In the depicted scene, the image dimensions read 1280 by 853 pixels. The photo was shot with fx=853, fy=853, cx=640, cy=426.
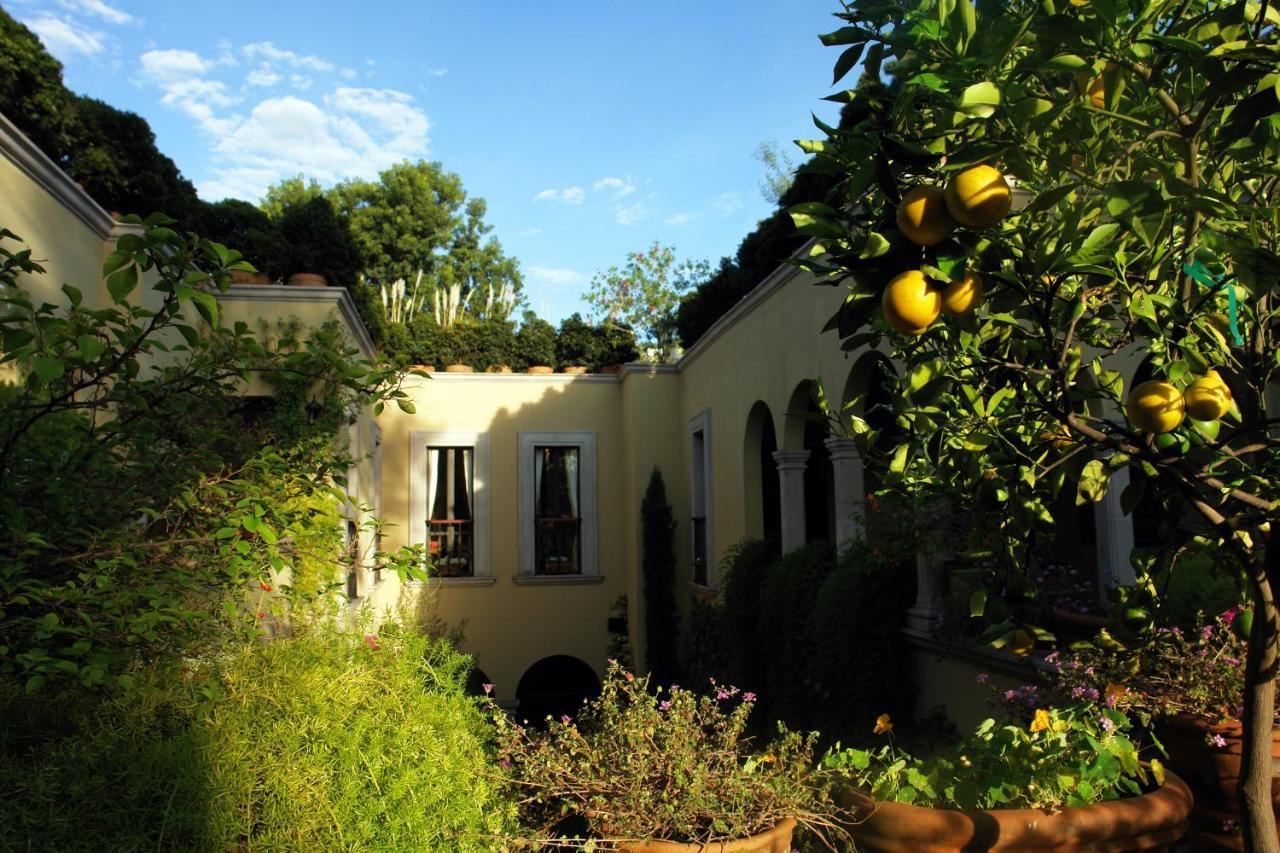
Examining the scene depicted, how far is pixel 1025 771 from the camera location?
1983mm

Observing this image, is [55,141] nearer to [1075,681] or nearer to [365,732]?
[365,732]

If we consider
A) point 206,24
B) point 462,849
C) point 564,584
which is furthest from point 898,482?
point 564,584

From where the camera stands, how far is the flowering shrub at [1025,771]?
1.91m

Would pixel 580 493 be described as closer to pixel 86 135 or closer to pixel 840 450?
pixel 840 450

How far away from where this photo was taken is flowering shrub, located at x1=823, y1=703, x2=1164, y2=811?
1.91m

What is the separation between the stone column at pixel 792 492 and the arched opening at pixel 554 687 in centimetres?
619

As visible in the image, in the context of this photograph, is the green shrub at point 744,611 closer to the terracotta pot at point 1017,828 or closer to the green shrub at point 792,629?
the green shrub at point 792,629

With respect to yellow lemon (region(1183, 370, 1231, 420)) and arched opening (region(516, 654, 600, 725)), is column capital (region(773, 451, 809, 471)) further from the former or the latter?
yellow lemon (region(1183, 370, 1231, 420))

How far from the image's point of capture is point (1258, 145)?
1038mm

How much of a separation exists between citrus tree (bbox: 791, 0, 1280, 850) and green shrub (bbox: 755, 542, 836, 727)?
4920mm

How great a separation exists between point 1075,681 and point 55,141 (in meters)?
9.10

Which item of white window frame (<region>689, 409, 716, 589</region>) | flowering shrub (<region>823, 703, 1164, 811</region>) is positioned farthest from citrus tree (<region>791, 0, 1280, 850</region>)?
white window frame (<region>689, 409, 716, 589</region>)

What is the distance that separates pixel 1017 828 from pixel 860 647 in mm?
4045

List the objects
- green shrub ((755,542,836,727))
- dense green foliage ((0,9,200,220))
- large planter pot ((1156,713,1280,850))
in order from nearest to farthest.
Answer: large planter pot ((1156,713,1280,850)) < green shrub ((755,542,836,727)) < dense green foliage ((0,9,200,220))
